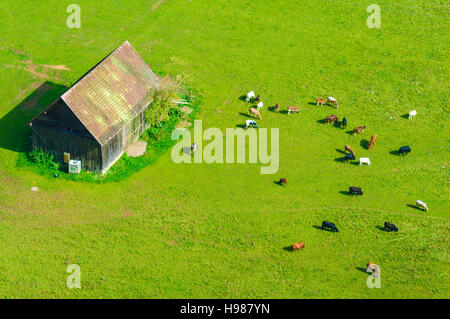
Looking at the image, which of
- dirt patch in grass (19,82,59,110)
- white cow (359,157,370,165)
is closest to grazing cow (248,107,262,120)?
white cow (359,157,370,165)

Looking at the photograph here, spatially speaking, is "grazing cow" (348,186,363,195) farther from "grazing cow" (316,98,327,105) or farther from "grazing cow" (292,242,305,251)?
"grazing cow" (316,98,327,105)

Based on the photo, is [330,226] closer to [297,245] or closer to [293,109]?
[297,245]

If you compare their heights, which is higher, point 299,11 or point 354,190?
point 299,11

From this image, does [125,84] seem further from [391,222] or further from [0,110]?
[391,222]

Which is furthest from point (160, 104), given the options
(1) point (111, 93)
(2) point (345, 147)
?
(2) point (345, 147)

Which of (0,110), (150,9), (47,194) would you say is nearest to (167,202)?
(47,194)

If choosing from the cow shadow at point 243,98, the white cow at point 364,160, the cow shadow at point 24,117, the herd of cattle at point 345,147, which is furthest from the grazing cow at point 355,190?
the cow shadow at point 24,117
